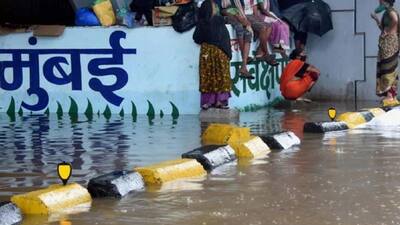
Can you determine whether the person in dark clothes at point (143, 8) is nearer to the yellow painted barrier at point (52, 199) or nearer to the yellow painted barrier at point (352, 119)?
the yellow painted barrier at point (352, 119)

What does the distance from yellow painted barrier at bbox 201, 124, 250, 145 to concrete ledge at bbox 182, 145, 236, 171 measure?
0.94m

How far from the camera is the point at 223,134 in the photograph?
11117 millimetres

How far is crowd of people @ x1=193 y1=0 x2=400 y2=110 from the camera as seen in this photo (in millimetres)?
14750

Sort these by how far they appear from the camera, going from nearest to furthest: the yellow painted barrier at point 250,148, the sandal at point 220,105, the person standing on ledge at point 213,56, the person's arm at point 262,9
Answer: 1. the yellow painted barrier at point 250,148
2. the person standing on ledge at point 213,56
3. the sandal at point 220,105
4. the person's arm at point 262,9

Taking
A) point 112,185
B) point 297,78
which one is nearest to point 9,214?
point 112,185

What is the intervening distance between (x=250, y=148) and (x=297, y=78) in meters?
7.05

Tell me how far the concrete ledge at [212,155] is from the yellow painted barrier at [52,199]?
5.93 feet

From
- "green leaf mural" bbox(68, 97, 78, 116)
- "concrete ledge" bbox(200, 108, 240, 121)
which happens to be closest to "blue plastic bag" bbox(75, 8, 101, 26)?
"green leaf mural" bbox(68, 97, 78, 116)

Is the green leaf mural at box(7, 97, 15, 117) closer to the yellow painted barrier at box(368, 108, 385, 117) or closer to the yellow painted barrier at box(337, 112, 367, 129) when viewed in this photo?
the yellow painted barrier at box(337, 112, 367, 129)

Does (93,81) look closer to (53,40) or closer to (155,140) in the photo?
(53,40)

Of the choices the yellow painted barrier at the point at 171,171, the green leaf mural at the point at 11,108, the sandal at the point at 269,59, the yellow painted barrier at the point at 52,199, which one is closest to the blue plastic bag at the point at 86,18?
the green leaf mural at the point at 11,108

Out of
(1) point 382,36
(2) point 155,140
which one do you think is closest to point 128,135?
(2) point 155,140

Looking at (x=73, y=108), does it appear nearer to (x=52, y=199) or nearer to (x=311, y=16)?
(x=311, y=16)

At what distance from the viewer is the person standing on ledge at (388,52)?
15570 mm
